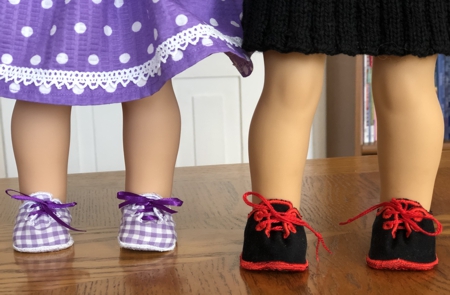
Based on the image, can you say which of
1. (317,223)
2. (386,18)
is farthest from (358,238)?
(386,18)

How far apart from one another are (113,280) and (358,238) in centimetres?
32

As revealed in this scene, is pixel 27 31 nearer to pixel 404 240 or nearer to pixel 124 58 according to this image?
pixel 124 58

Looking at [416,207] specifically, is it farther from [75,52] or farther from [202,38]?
[75,52]

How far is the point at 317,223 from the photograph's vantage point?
807 millimetres

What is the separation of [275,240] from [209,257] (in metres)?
0.11

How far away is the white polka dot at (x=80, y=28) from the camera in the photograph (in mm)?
683

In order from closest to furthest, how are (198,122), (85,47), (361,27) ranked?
(361,27) < (85,47) < (198,122)

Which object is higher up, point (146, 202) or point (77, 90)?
point (77, 90)

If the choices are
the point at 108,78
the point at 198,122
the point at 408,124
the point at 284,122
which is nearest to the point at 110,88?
the point at 108,78

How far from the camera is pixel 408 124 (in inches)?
24.3

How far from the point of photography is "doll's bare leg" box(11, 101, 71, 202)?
2.41 ft

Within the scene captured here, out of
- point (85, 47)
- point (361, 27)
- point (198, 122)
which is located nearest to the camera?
point (361, 27)

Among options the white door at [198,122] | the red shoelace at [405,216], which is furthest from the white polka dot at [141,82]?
the white door at [198,122]

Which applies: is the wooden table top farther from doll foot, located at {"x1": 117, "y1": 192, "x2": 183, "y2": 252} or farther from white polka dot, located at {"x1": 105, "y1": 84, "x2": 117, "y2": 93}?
white polka dot, located at {"x1": 105, "y1": 84, "x2": 117, "y2": 93}
